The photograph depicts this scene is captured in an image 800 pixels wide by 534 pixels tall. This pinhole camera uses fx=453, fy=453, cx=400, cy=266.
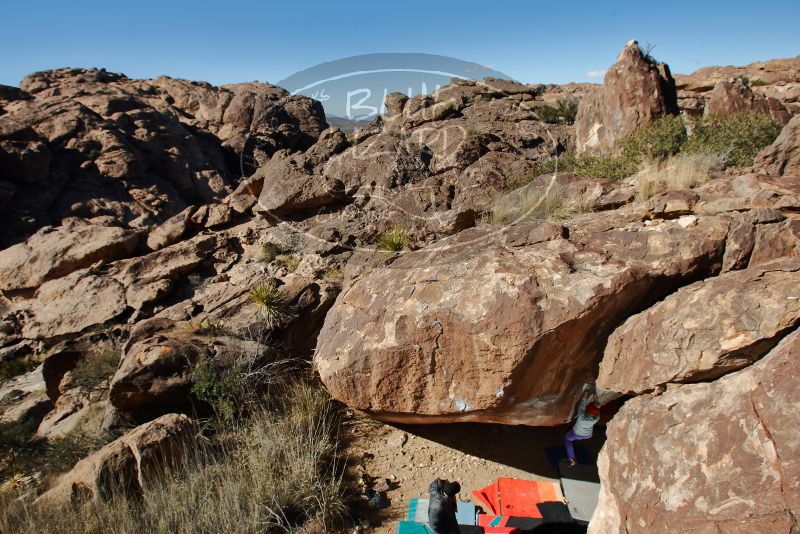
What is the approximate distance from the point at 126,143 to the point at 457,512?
26534 millimetres

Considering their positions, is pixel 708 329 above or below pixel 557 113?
below

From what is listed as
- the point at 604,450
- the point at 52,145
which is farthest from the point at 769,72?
the point at 52,145

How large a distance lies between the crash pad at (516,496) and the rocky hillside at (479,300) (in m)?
0.82

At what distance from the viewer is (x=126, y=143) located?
79.7 feet

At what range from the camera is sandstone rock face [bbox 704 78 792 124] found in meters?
10.3

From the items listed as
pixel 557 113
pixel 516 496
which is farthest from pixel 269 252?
pixel 557 113

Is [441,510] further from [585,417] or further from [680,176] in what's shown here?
[680,176]

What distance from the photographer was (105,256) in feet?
32.9

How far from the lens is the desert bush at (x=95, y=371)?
6.82m

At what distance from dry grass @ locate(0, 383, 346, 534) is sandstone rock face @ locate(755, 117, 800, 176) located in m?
6.57

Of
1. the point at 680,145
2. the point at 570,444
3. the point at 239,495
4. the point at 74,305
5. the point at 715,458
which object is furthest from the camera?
the point at 74,305

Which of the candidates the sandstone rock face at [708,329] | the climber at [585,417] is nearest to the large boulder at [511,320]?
→ the climber at [585,417]

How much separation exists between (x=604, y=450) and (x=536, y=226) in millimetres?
2436

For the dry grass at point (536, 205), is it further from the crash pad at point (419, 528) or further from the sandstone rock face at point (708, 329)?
the crash pad at point (419, 528)
